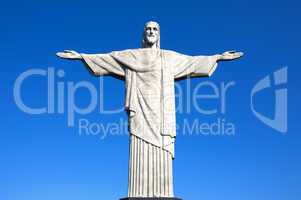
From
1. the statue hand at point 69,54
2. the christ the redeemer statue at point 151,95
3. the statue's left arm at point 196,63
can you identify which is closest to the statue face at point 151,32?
the christ the redeemer statue at point 151,95

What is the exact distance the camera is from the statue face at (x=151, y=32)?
16.7 meters

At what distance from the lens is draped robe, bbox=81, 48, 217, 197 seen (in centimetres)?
1553

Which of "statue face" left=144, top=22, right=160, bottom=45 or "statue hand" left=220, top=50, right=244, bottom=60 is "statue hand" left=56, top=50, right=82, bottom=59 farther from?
"statue hand" left=220, top=50, right=244, bottom=60

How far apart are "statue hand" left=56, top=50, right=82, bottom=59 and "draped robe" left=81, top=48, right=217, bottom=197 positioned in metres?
0.20

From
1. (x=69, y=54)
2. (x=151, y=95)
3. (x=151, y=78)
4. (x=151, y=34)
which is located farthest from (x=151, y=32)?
(x=69, y=54)

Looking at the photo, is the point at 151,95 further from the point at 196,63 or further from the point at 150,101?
the point at 196,63

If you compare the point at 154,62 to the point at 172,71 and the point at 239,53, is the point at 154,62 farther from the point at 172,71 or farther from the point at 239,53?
the point at 239,53

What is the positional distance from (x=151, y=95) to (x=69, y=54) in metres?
2.95

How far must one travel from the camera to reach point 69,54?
651 inches

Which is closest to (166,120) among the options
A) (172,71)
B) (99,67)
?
(172,71)

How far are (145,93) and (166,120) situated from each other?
1.09m

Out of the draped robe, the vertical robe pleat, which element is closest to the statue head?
the draped robe

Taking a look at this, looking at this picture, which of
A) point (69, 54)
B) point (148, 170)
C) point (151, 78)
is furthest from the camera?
point (69, 54)

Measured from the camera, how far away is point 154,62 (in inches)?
650
